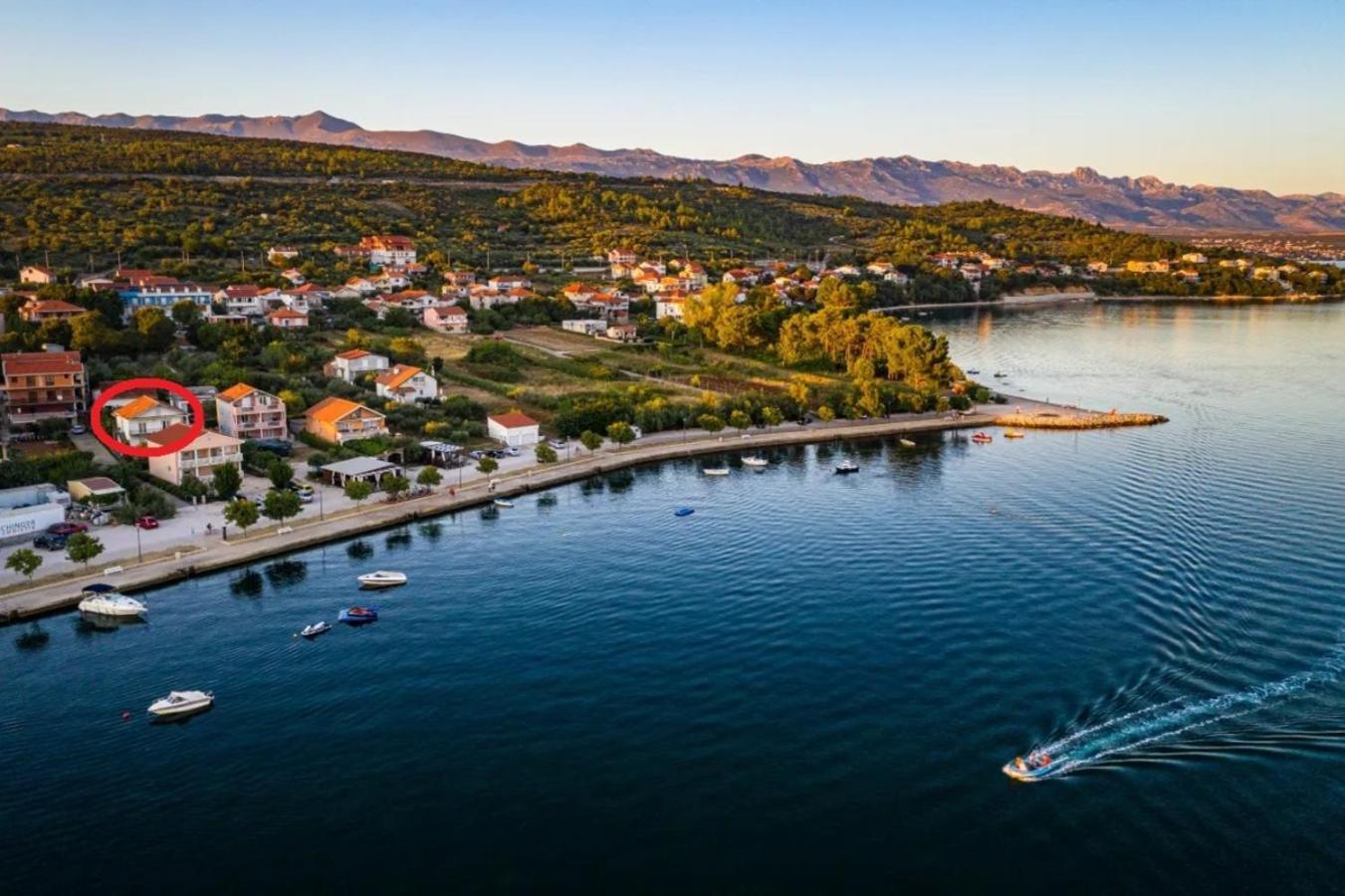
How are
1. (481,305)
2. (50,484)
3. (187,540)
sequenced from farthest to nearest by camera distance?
(481,305) → (50,484) → (187,540)

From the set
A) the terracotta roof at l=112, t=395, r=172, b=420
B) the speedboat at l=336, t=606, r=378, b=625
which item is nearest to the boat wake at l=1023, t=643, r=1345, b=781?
the speedboat at l=336, t=606, r=378, b=625

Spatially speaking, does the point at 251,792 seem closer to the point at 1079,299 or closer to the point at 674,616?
the point at 674,616

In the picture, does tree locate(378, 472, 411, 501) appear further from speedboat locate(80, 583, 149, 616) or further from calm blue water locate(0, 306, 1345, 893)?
speedboat locate(80, 583, 149, 616)

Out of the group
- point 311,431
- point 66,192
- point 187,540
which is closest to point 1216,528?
point 187,540

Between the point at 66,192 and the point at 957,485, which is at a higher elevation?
the point at 66,192

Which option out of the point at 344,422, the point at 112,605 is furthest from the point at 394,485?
the point at 112,605

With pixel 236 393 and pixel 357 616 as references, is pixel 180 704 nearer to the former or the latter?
pixel 357 616

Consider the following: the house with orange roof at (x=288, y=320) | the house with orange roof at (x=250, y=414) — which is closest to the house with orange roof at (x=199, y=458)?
the house with orange roof at (x=250, y=414)
